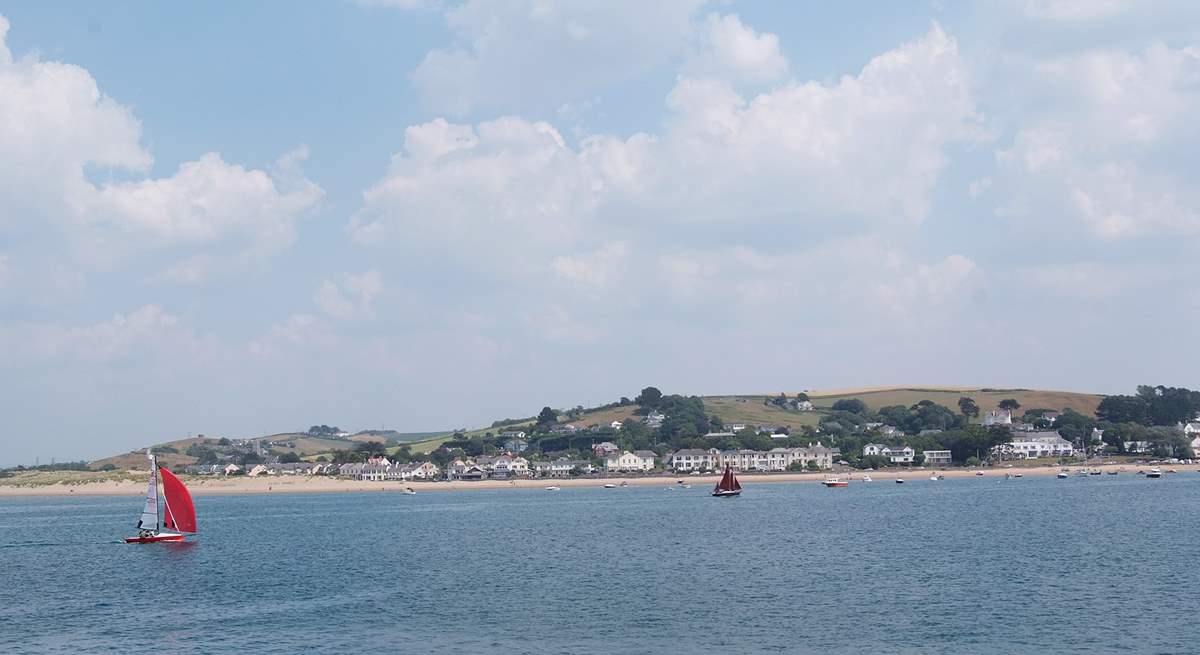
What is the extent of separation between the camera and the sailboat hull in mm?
88125

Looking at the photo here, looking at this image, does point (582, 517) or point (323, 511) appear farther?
point (323, 511)

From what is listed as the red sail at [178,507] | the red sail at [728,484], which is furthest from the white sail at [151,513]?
the red sail at [728,484]

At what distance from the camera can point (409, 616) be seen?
49500 millimetres

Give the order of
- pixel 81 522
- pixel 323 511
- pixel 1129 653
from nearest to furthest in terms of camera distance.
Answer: pixel 1129 653
pixel 81 522
pixel 323 511

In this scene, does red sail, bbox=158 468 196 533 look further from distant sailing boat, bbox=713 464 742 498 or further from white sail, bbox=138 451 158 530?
distant sailing boat, bbox=713 464 742 498

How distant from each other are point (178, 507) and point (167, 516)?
1.57 metres

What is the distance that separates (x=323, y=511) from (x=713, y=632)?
10210 centimetres

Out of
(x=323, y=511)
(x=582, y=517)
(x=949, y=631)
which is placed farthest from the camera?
(x=323, y=511)

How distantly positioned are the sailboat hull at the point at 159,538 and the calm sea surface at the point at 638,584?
3.75 feet

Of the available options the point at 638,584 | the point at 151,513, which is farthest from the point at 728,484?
the point at 638,584

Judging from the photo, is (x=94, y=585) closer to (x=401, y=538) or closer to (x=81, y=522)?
(x=401, y=538)

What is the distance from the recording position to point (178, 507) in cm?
9125

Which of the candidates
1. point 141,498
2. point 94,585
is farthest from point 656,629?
point 141,498

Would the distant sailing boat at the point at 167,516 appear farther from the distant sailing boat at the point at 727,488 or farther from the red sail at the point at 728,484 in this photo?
the red sail at the point at 728,484
